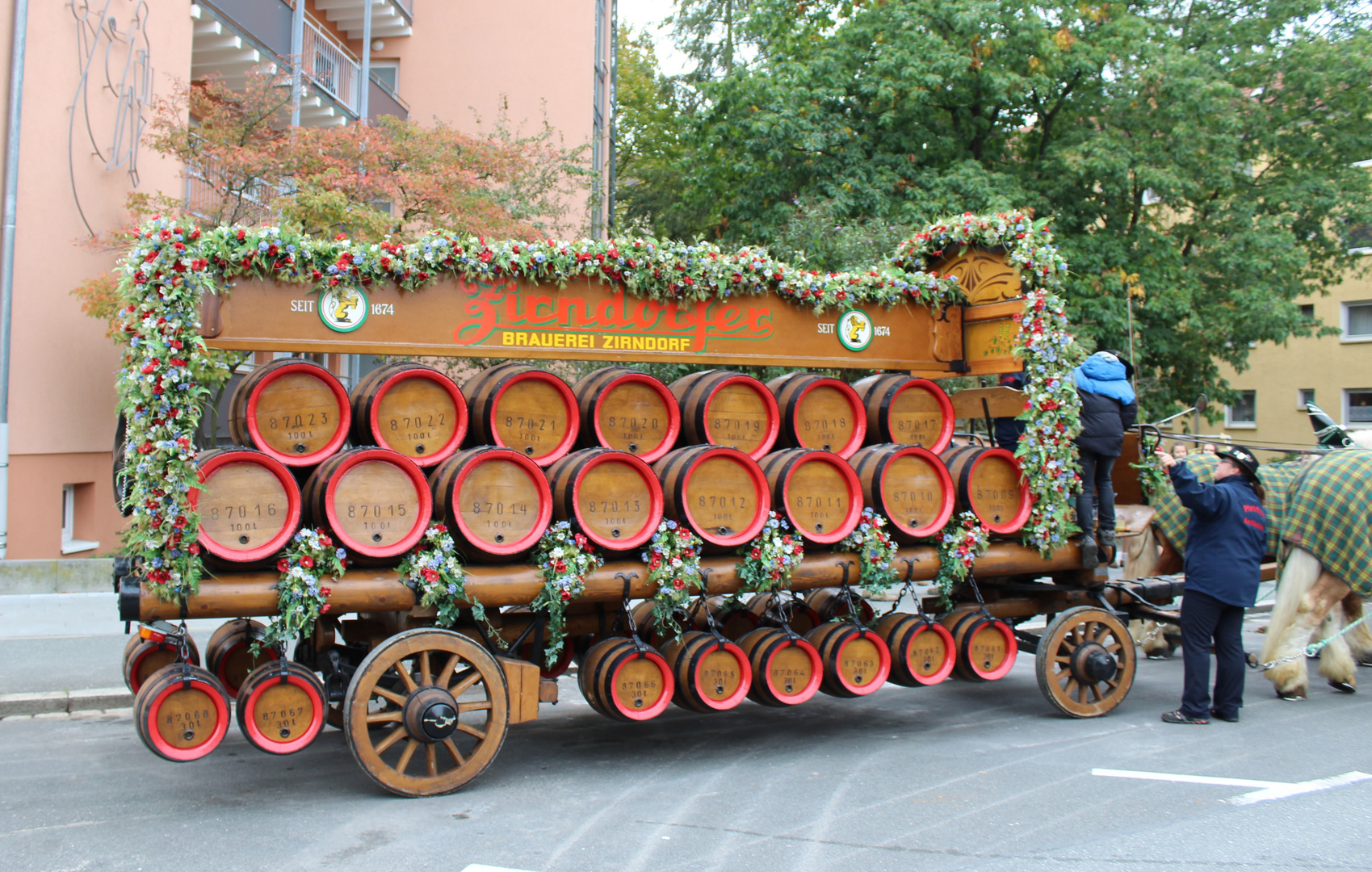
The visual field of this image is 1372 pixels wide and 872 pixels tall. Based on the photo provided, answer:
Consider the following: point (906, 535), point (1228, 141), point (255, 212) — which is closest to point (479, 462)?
point (906, 535)

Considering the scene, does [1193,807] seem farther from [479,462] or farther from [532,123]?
[532,123]

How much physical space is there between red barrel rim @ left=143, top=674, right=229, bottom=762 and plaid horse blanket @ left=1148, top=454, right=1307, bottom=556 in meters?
6.31

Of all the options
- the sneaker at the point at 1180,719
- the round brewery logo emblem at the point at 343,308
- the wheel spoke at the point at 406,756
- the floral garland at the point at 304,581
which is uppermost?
the round brewery logo emblem at the point at 343,308

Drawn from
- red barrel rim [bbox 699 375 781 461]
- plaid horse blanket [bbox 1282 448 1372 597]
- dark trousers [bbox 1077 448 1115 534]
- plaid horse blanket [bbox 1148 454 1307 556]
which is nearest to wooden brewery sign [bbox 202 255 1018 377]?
red barrel rim [bbox 699 375 781 461]

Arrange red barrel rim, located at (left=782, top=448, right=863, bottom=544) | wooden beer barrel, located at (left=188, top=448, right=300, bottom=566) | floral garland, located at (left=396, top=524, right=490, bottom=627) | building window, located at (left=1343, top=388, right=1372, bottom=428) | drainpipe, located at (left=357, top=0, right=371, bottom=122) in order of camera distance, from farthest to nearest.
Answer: building window, located at (left=1343, top=388, right=1372, bottom=428) → drainpipe, located at (left=357, top=0, right=371, bottom=122) → red barrel rim, located at (left=782, top=448, right=863, bottom=544) → floral garland, located at (left=396, top=524, right=490, bottom=627) → wooden beer barrel, located at (left=188, top=448, right=300, bottom=566)

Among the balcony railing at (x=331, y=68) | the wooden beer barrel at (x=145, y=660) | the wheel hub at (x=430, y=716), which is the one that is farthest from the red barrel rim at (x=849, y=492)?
the balcony railing at (x=331, y=68)

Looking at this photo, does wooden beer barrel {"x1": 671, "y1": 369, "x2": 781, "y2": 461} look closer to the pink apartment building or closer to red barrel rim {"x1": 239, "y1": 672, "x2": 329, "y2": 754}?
red barrel rim {"x1": 239, "y1": 672, "x2": 329, "y2": 754}

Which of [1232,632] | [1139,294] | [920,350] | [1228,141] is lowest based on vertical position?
[1232,632]

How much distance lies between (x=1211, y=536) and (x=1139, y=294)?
33.9ft

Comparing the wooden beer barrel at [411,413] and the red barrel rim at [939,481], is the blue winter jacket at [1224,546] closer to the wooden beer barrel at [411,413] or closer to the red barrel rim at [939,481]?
the red barrel rim at [939,481]

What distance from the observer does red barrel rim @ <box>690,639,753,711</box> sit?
5.50 m

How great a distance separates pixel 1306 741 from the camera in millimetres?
6039

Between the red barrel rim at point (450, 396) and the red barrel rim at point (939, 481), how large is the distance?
242 centimetres

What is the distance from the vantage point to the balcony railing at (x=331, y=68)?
16.0 meters
